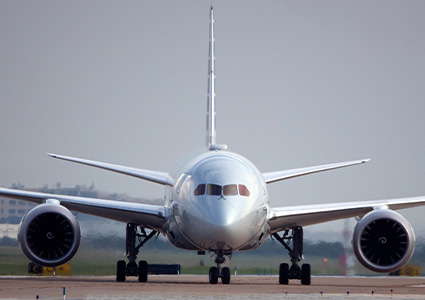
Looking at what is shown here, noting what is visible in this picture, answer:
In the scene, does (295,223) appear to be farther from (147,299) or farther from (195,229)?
(147,299)

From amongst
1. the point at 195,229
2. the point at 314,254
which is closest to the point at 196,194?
the point at 195,229

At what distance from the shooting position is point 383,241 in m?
23.6

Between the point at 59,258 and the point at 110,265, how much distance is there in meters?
8.41

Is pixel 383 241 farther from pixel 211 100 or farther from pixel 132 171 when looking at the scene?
pixel 211 100

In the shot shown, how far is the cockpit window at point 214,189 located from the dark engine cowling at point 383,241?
4566mm

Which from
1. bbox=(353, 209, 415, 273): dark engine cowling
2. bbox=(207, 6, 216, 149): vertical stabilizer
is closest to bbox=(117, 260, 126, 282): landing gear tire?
bbox=(207, 6, 216, 149): vertical stabilizer

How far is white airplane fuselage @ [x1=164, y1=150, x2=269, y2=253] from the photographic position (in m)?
21.0

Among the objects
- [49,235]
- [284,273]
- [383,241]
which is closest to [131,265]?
[49,235]

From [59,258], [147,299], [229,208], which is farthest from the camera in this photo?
[59,258]

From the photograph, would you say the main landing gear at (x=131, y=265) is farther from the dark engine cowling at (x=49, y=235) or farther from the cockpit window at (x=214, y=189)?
the cockpit window at (x=214, y=189)

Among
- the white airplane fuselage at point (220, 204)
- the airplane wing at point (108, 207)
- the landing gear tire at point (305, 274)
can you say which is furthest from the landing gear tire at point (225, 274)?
the landing gear tire at point (305, 274)

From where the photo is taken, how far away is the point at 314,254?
33688 mm

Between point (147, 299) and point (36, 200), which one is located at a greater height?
point (36, 200)

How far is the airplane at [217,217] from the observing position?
21328 millimetres
